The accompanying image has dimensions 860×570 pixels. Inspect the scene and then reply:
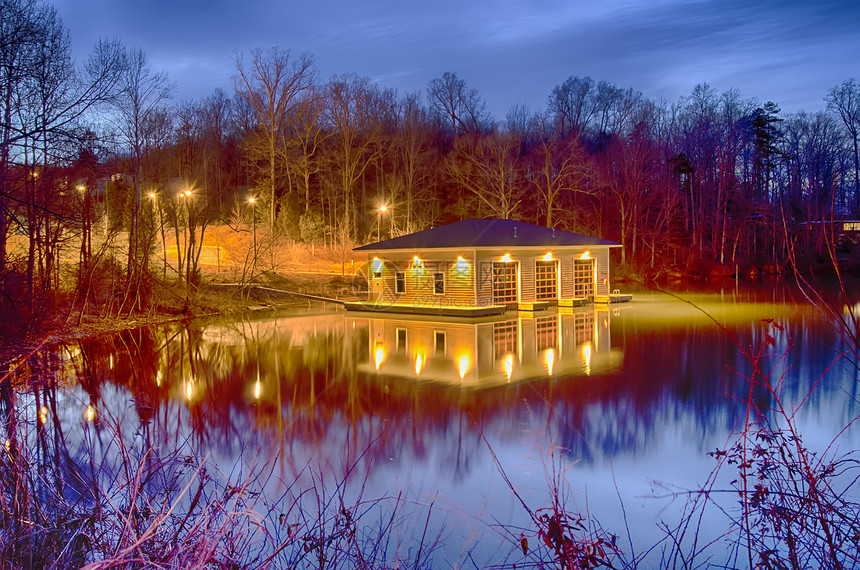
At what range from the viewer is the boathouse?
80.5 ft

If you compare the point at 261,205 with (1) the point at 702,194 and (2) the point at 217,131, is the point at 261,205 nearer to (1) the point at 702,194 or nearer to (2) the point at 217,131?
(2) the point at 217,131

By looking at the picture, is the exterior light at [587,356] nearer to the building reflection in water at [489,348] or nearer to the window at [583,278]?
the building reflection in water at [489,348]

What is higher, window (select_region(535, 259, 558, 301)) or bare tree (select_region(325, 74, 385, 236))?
bare tree (select_region(325, 74, 385, 236))

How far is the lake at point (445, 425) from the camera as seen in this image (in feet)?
17.7

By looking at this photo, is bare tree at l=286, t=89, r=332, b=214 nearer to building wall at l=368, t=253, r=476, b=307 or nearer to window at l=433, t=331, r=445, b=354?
building wall at l=368, t=253, r=476, b=307

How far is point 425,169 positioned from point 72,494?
143ft

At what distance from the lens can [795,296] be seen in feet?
96.6

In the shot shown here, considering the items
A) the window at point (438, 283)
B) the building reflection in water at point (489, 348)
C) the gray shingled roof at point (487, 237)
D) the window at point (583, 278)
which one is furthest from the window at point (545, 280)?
the window at point (438, 283)

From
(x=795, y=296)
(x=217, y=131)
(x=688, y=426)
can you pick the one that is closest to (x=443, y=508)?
(x=688, y=426)

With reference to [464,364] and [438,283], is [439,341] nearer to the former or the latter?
[464,364]

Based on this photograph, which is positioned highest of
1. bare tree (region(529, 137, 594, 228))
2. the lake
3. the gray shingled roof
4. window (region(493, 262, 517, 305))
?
bare tree (region(529, 137, 594, 228))

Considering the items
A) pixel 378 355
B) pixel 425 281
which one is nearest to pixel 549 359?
pixel 378 355

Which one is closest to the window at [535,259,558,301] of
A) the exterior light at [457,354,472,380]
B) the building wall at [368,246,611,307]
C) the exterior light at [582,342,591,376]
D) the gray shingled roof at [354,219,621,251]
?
the building wall at [368,246,611,307]

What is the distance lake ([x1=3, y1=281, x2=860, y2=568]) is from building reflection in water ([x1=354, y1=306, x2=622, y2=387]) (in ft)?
0.34
